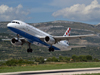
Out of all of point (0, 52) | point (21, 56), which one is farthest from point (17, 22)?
point (0, 52)

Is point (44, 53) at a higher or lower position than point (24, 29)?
lower

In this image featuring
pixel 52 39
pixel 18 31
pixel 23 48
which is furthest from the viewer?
pixel 23 48

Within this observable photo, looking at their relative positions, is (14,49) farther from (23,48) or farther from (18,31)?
(18,31)

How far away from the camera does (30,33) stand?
58.8 meters

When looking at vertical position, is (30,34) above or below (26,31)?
below

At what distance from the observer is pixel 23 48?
18975 cm

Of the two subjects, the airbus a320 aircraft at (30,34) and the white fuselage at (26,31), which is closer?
the white fuselage at (26,31)

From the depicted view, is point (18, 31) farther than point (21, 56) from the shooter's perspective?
No

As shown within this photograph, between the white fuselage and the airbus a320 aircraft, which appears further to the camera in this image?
the airbus a320 aircraft

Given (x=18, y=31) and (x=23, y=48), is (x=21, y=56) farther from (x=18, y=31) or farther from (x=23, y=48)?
(x=18, y=31)

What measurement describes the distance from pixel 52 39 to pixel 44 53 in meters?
117

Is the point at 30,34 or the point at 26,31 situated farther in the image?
the point at 30,34

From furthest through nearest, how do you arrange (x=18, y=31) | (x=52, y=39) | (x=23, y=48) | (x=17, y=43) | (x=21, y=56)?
(x=23, y=48)
(x=21, y=56)
(x=17, y=43)
(x=52, y=39)
(x=18, y=31)

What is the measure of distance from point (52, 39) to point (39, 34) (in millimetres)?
3996
